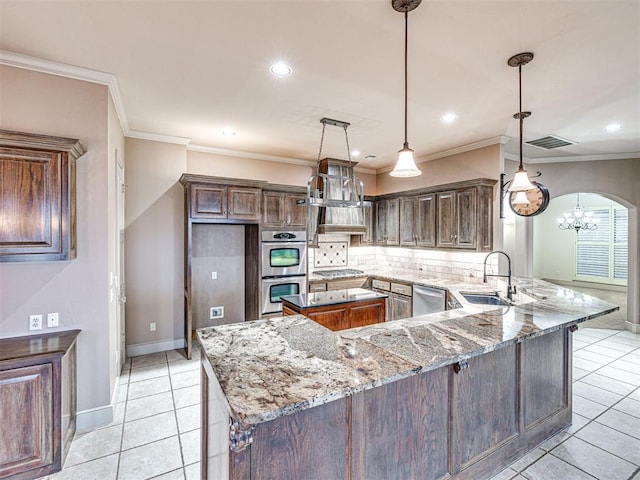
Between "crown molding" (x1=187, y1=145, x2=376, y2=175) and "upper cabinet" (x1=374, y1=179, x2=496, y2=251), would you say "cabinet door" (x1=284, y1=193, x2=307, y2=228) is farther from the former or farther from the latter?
"upper cabinet" (x1=374, y1=179, x2=496, y2=251)

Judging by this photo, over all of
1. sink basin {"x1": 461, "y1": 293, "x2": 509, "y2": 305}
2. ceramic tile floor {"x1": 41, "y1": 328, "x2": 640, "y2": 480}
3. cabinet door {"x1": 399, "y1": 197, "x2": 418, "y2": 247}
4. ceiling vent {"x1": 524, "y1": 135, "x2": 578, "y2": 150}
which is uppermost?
ceiling vent {"x1": 524, "y1": 135, "x2": 578, "y2": 150}

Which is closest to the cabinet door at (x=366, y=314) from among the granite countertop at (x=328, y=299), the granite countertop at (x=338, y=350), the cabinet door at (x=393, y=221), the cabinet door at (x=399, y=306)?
the granite countertop at (x=328, y=299)

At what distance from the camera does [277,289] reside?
464 centimetres

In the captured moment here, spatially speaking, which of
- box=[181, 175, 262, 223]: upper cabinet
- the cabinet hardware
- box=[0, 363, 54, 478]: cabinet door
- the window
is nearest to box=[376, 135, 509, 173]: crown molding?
box=[181, 175, 262, 223]: upper cabinet

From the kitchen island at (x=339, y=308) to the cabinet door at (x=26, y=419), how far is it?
201cm

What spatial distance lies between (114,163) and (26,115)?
0.73 metres

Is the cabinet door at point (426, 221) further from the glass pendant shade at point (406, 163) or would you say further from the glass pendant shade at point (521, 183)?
the glass pendant shade at point (406, 163)

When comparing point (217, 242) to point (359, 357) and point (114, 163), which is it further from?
point (359, 357)

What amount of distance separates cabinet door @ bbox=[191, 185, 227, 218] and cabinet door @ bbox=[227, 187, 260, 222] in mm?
89

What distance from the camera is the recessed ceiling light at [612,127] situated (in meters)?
3.79

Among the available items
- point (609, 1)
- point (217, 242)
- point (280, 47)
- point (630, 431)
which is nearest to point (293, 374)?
point (280, 47)

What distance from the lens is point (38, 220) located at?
2.26 meters

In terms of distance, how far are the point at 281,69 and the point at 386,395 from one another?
245 centimetres

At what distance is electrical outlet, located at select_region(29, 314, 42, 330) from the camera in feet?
7.81
